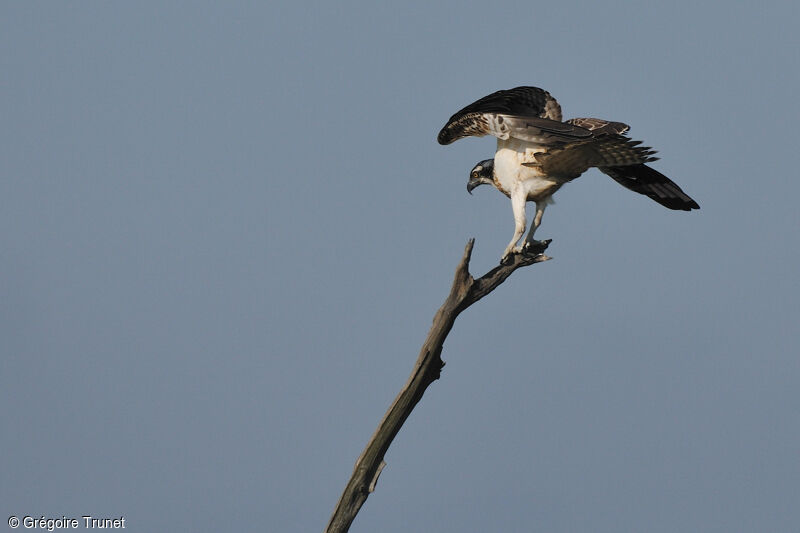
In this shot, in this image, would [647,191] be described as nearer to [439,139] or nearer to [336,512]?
[439,139]

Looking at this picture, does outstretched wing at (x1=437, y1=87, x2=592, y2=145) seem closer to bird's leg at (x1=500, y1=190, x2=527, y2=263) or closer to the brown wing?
the brown wing

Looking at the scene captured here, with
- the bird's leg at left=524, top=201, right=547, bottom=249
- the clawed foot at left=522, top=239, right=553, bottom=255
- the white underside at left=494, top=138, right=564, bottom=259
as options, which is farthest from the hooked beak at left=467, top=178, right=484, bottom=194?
the clawed foot at left=522, top=239, right=553, bottom=255

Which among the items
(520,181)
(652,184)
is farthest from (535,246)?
(652,184)

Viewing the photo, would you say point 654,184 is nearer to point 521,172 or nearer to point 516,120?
point 521,172

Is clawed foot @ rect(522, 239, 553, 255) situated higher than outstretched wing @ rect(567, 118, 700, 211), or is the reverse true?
outstretched wing @ rect(567, 118, 700, 211)

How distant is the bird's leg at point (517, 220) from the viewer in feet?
42.1

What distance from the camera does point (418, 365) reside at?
12234 millimetres

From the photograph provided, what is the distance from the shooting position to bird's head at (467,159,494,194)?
1370 cm

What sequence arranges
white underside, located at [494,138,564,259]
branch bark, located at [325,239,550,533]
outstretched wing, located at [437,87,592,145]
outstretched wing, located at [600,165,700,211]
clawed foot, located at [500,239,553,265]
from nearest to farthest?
branch bark, located at [325,239,550,533]
outstretched wing, located at [437,87,592,145]
clawed foot, located at [500,239,553,265]
white underside, located at [494,138,564,259]
outstretched wing, located at [600,165,700,211]

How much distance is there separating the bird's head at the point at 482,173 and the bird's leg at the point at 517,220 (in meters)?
0.60

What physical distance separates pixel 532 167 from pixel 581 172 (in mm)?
636

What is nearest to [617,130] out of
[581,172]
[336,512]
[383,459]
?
[581,172]

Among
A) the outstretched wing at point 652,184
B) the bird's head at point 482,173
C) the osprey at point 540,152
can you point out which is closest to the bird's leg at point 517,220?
the osprey at point 540,152

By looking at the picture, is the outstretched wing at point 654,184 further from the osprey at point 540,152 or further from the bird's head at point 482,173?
the bird's head at point 482,173
